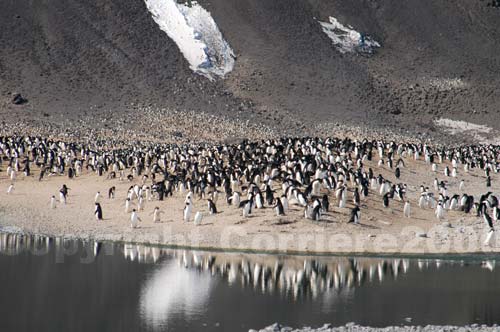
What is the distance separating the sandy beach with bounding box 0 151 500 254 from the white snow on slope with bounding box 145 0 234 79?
46994 mm

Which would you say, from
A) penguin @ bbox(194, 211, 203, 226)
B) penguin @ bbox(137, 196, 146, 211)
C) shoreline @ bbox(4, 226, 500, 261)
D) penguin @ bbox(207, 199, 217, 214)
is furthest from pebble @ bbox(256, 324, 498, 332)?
penguin @ bbox(137, 196, 146, 211)

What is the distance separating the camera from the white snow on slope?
7944 centimetres

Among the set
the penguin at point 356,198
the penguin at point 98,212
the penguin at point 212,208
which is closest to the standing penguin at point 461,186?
the penguin at point 356,198

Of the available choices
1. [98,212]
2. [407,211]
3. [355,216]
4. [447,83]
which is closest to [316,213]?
[355,216]

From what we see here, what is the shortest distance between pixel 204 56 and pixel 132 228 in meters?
52.9

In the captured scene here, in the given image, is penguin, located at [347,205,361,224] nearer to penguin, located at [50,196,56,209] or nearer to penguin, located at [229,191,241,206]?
penguin, located at [229,191,241,206]

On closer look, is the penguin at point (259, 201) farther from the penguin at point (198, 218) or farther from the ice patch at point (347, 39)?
the ice patch at point (347, 39)

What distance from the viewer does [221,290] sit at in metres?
21.0

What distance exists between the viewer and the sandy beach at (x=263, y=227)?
1033 inches

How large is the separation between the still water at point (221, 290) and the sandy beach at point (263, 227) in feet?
3.01

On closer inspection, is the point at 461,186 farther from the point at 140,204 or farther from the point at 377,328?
the point at 377,328

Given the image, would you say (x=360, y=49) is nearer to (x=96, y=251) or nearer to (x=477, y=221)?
(x=477, y=221)

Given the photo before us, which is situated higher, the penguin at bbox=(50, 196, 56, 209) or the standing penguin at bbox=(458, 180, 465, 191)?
the standing penguin at bbox=(458, 180, 465, 191)

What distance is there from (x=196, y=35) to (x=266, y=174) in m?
49.3
